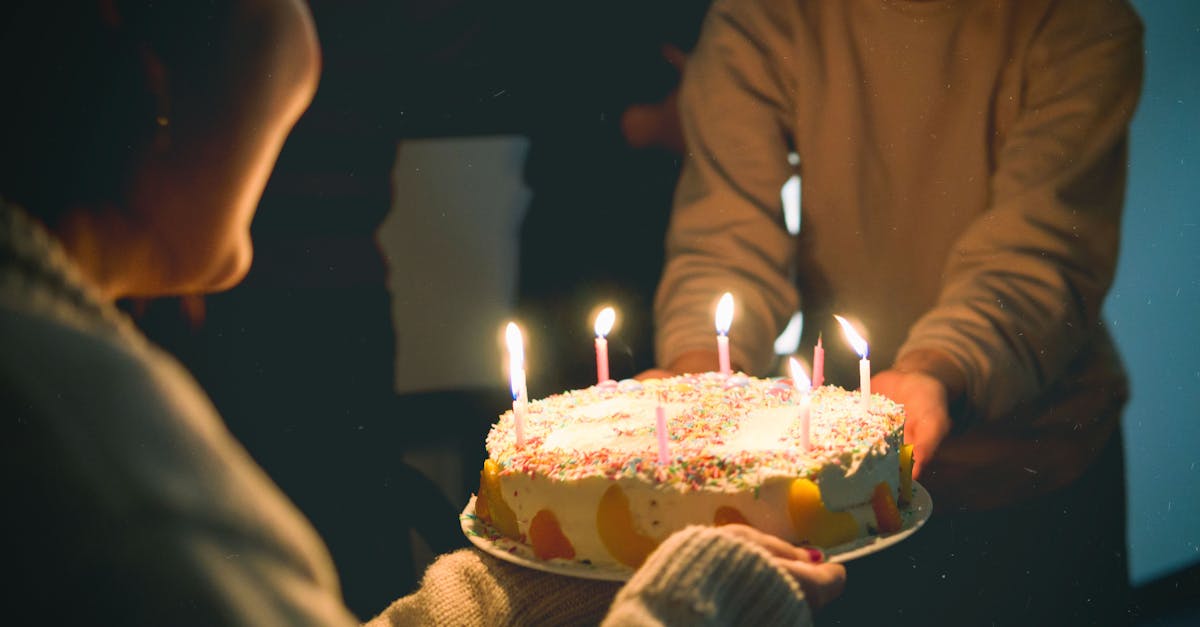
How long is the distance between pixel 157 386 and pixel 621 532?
80 centimetres

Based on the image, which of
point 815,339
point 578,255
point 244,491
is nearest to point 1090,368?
point 815,339

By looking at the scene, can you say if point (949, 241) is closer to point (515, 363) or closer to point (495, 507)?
point (515, 363)

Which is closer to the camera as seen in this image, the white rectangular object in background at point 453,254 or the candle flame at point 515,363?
the candle flame at point 515,363

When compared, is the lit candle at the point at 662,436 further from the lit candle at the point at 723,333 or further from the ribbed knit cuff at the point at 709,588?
the lit candle at the point at 723,333

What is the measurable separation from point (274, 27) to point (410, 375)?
636mm

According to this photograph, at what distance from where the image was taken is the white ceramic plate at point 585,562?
4.26ft

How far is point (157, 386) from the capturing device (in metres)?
0.65

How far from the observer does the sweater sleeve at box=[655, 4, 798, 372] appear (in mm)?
2047

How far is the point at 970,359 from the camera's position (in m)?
1.99

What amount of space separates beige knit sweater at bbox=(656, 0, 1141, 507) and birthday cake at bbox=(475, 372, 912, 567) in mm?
533

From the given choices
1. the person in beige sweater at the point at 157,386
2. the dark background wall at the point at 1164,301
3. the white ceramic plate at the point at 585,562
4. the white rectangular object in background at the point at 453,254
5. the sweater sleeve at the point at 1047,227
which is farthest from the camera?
the dark background wall at the point at 1164,301

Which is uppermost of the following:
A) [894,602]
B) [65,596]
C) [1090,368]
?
[65,596]

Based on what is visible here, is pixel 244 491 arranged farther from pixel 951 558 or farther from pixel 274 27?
pixel 951 558

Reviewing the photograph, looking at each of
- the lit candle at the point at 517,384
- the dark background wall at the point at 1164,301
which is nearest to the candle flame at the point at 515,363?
the lit candle at the point at 517,384
